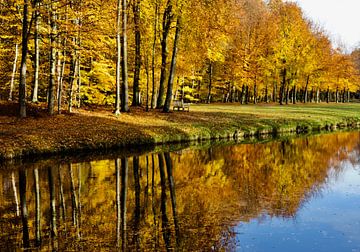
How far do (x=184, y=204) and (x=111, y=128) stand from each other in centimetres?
1348

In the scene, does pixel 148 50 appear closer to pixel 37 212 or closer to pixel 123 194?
pixel 123 194

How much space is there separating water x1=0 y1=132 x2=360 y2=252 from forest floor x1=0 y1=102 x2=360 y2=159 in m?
2.48

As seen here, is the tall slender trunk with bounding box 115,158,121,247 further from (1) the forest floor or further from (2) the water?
(1) the forest floor

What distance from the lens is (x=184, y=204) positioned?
1236 cm

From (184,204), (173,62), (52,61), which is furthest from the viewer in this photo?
(173,62)

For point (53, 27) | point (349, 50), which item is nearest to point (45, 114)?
point (53, 27)

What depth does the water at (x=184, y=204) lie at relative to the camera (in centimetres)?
934

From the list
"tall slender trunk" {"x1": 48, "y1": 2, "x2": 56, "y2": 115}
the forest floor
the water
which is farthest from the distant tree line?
the water

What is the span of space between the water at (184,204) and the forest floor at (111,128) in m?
2.48

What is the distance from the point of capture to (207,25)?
107 ft

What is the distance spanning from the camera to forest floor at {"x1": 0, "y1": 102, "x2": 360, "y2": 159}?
Result: 834 inches

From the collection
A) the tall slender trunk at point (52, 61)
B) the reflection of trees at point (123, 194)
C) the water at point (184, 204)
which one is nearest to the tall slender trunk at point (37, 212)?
the water at point (184, 204)


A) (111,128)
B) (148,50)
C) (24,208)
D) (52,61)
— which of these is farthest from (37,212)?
(148,50)

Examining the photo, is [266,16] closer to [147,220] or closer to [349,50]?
[147,220]
